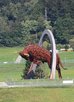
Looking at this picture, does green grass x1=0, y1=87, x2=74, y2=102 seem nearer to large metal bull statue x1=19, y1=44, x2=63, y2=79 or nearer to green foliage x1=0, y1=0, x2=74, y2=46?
large metal bull statue x1=19, y1=44, x2=63, y2=79

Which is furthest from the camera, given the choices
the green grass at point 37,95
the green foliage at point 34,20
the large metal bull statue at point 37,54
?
the green foliage at point 34,20

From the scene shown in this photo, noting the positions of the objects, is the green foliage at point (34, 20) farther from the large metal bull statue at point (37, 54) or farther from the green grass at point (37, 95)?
the green grass at point (37, 95)

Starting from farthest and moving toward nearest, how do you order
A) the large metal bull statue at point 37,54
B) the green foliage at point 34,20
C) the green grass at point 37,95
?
the green foliage at point 34,20 < the large metal bull statue at point 37,54 < the green grass at point 37,95

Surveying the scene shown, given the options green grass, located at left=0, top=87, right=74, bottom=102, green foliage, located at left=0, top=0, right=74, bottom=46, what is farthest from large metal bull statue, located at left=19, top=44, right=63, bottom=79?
green foliage, located at left=0, top=0, right=74, bottom=46

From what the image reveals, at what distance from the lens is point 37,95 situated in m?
23.1

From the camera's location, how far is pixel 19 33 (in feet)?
310

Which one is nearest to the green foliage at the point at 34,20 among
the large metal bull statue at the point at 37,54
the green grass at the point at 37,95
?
the large metal bull statue at the point at 37,54

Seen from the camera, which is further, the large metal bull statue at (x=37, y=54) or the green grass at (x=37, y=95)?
the large metal bull statue at (x=37, y=54)

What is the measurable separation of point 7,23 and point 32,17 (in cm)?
571

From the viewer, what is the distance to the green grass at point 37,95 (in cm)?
2238

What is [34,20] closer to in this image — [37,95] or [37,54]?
[37,54]

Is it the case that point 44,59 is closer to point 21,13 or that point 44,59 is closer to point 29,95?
point 29,95

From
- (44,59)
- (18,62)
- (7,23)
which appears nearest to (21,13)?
(7,23)

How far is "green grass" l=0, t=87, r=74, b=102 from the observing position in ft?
73.4
